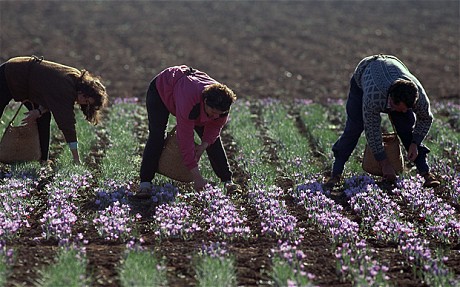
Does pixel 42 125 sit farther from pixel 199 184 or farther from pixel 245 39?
pixel 245 39

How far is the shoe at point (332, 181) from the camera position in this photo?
8.45 meters

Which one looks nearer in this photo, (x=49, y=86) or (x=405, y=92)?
(x=405, y=92)

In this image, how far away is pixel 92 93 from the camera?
798 cm

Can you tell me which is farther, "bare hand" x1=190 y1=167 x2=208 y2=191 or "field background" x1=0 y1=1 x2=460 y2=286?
"bare hand" x1=190 y1=167 x2=208 y2=191

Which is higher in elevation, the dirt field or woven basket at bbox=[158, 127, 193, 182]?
woven basket at bbox=[158, 127, 193, 182]

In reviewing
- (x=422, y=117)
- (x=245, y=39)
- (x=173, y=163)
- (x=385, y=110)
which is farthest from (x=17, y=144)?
(x=245, y=39)

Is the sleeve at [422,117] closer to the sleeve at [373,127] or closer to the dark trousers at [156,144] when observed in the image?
the sleeve at [373,127]

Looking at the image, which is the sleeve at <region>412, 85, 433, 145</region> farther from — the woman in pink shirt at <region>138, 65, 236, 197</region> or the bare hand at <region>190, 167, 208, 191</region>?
the bare hand at <region>190, 167, 208, 191</region>

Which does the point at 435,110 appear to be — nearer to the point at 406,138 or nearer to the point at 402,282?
the point at 406,138

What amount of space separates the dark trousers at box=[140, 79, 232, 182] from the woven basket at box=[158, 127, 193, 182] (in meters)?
0.06

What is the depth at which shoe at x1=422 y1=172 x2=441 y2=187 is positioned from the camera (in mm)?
8367

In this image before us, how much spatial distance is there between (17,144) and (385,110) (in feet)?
14.7

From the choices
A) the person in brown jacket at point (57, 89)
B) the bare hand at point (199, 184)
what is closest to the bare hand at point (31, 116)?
the person in brown jacket at point (57, 89)

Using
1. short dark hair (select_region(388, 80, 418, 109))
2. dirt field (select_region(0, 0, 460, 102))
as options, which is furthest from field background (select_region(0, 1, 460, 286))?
short dark hair (select_region(388, 80, 418, 109))
